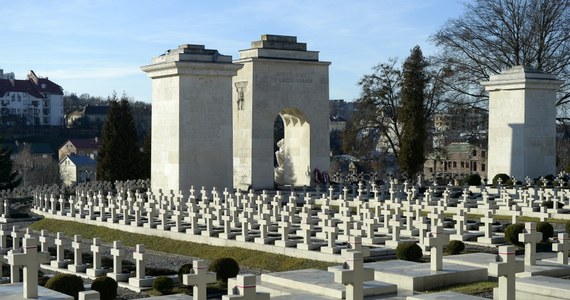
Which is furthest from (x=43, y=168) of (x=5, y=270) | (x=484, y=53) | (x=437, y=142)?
(x=5, y=270)

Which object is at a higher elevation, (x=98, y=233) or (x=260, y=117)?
(x=260, y=117)

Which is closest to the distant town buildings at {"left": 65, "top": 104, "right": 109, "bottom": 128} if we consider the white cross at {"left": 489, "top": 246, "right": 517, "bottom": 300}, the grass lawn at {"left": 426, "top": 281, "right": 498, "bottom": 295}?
the grass lawn at {"left": 426, "top": 281, "right": 498, "bottom": 295}

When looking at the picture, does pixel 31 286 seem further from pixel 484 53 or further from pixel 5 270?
pixel 484 53

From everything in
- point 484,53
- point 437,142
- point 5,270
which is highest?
point 484,53

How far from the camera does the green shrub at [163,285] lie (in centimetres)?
1589

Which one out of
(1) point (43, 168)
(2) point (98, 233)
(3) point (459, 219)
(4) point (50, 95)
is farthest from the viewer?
(4) point (50, 95)

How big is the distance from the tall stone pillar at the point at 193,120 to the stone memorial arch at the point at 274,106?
12.3 feet

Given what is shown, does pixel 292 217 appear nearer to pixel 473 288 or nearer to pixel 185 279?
pixel 473 288

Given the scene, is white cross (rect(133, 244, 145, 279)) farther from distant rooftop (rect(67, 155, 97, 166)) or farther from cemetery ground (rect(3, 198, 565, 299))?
distant rooftop (rect(67, 155, 97, 166))

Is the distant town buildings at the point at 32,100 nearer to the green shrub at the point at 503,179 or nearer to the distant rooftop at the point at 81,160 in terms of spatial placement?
the distant rooftop at the point at 81,160

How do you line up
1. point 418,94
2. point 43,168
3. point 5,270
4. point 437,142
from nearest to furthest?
point 5,270, point 418,94, point 437,142, point 43,168

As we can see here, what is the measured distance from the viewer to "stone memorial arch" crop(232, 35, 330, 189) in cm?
3981

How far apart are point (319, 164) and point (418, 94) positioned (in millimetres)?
7749

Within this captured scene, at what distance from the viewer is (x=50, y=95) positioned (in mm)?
133250
